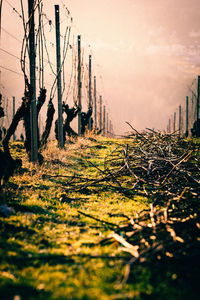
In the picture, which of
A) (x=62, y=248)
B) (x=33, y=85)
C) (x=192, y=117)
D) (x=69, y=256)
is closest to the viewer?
(x=69, y=256)

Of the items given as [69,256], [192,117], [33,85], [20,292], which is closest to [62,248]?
[69,256]

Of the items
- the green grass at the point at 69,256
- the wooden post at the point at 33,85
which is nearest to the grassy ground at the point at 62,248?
the green grass at the point at 69,256

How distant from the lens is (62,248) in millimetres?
2559

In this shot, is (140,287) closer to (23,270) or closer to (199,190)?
(23,270)

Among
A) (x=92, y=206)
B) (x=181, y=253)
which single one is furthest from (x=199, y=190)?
(x=92, y=206)

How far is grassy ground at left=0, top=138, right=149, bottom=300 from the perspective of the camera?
72.2 inches

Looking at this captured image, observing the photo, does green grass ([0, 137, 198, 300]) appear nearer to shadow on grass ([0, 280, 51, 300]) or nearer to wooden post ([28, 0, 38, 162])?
shadow on grass ([0, 280, 51, 300])

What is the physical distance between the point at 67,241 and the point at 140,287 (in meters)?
1.14

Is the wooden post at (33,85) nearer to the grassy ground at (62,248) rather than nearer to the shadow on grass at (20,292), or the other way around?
the grassy ground at (62,248)

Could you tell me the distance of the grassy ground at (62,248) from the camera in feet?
6.02

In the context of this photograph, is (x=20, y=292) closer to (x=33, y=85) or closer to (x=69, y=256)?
(x=69, y=256)

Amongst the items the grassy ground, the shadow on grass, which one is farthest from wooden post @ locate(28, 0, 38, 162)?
the shadow on grass

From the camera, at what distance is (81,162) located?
28.4 feet

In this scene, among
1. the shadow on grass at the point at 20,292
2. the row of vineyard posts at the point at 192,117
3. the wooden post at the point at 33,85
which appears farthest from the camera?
the row of vineyard posts at the point at 192,117
